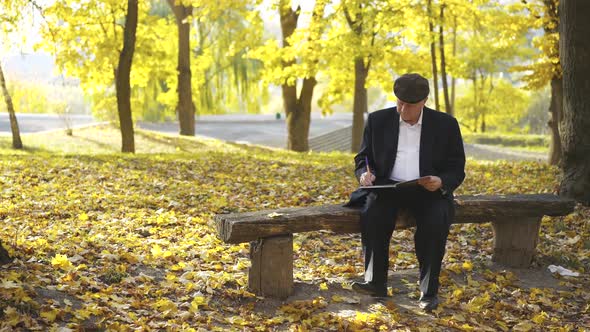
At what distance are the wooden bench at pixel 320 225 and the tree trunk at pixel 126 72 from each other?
375 inches

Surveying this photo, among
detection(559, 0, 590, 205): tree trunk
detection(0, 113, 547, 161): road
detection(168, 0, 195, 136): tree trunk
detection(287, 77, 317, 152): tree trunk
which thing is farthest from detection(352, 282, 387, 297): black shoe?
detection(0, 113, 547, 161): road

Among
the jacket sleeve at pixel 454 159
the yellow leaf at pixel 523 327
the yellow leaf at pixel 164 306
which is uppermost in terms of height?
the jacket sleeve at pixel 454 159

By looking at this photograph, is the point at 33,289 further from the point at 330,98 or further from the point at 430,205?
the point at 330,98

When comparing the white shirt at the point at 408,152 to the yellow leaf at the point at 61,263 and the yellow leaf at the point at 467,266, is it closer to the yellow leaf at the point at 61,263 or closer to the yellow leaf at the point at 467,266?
the yellow leaf at the point at 467,266

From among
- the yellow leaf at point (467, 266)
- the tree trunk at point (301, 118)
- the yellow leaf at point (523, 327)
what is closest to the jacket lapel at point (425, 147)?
the yellow leaf at point (523, 327)

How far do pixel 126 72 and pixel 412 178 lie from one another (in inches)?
404

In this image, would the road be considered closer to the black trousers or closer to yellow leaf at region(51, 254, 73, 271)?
the black trousers

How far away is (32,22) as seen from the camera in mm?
10391

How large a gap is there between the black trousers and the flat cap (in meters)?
0.68

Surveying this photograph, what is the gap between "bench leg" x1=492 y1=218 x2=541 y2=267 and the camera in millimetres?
5887

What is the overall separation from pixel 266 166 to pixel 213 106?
64.2ft

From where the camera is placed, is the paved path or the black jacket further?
the paved path

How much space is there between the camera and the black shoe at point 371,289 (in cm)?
495

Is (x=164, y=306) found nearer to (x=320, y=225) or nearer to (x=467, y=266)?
(x=320, y=225)
